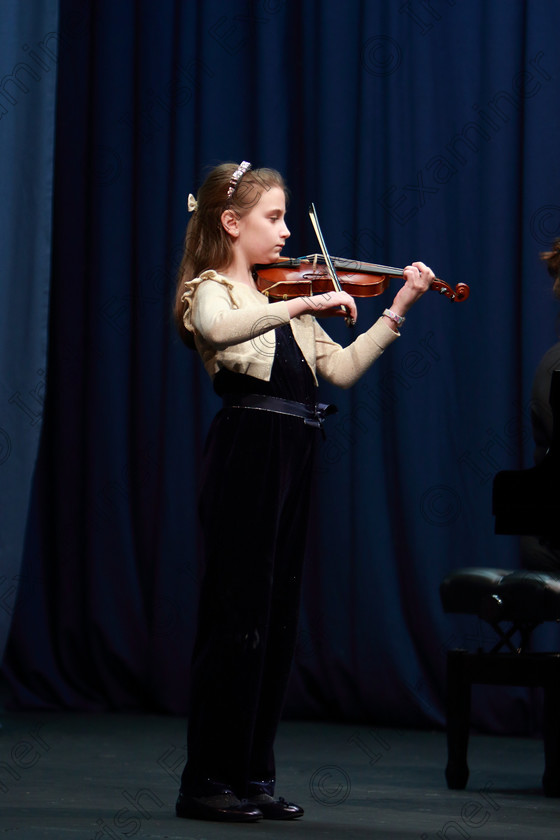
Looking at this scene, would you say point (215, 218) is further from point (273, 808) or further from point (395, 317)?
point (273, 808)

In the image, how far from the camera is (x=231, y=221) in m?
2.21

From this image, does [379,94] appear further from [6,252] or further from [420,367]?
[6,252]

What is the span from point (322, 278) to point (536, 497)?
529 mm

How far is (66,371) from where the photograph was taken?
4160 mm

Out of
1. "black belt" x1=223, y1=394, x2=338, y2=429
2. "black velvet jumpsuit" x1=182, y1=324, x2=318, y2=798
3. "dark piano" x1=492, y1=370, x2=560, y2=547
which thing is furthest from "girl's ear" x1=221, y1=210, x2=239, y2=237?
"dark piano" x1=492, y1=370, x2=560, y2=547

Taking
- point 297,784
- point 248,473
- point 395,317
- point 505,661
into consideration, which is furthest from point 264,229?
point 297,784

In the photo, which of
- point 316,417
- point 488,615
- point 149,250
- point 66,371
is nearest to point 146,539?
point 66,371

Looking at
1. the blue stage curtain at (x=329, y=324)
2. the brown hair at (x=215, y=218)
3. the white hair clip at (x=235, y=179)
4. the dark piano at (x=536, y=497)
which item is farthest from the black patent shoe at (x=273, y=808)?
the blue stage curtain at (x=329, y=324)

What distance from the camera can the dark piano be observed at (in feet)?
6.67

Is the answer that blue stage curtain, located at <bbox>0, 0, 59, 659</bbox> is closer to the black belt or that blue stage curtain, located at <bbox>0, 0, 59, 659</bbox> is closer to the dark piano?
the black belt

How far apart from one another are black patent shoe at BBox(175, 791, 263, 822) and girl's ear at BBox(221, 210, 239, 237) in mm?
997

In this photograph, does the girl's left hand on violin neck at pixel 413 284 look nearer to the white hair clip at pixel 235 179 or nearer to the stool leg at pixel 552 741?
the white hair clip at pixel 235 179

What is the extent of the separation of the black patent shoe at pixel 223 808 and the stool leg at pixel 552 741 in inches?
30.9

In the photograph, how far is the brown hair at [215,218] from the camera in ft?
7.23
